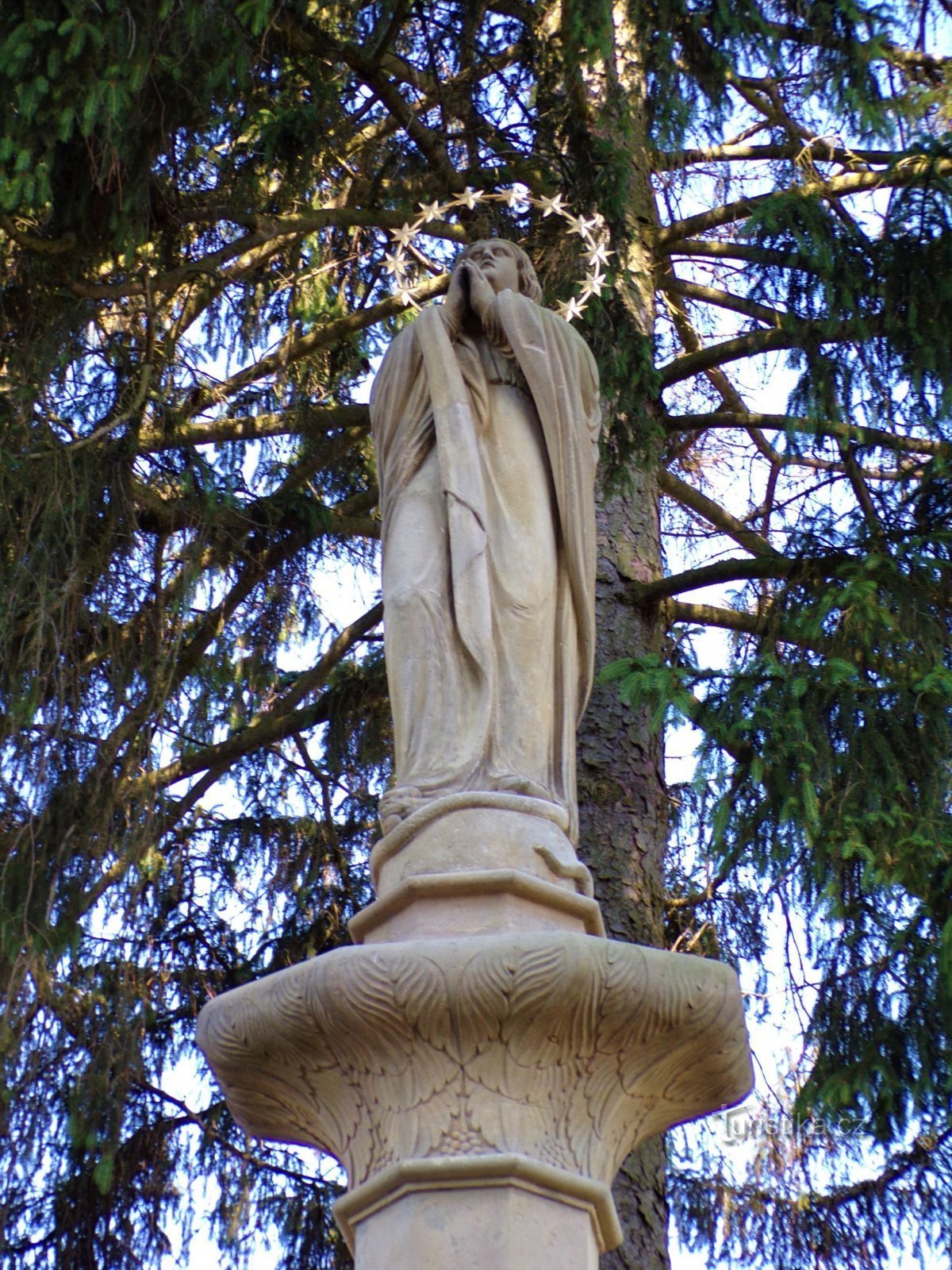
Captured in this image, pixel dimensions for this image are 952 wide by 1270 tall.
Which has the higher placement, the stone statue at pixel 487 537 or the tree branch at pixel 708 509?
the tree branch at pixel 708 509

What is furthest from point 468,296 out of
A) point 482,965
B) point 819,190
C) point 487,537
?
point 819,190

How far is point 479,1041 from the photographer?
454 centimetres

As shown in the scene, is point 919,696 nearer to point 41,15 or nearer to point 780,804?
point 780,804

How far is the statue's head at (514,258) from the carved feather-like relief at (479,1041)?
2444 millimetres

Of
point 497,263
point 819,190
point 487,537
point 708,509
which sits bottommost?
point 487,537

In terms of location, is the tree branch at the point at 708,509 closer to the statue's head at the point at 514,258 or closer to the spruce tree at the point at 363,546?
the spruce tree at the point at 363,546

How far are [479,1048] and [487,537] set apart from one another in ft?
4.85

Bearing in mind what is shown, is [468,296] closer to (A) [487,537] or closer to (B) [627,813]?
(A) [487,537]

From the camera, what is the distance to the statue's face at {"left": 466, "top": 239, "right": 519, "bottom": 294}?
6164 millimetres

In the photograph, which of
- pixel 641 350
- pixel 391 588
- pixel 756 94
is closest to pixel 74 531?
pixel 641 350

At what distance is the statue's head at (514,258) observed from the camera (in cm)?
623

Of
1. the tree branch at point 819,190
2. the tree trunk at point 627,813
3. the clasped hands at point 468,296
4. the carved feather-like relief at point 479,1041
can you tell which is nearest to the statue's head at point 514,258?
the clasped hands at point 468,296

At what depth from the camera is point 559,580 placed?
559 cm

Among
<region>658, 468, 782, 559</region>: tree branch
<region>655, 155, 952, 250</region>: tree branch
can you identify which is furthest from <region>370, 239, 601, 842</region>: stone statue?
<region>658, 468, 782, 559</region>: tree branch
